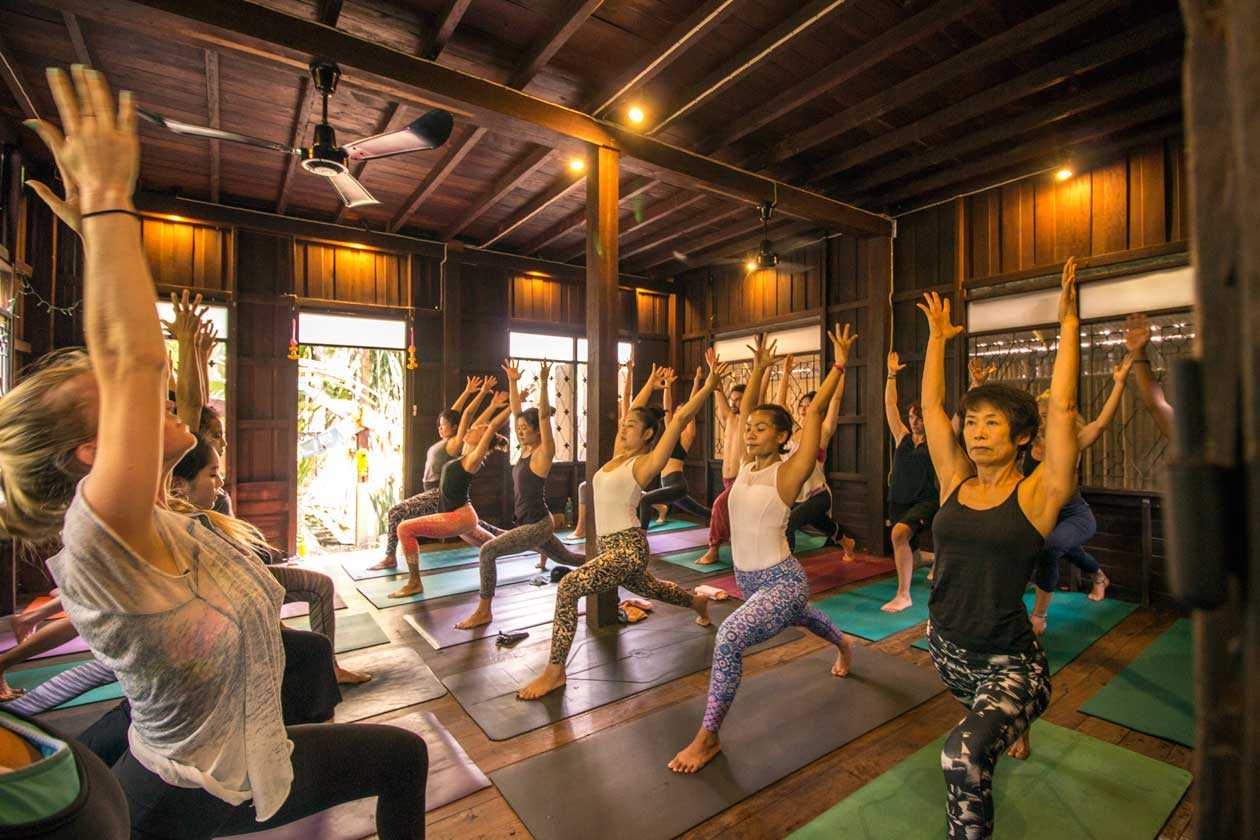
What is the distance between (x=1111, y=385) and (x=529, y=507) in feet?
15.8

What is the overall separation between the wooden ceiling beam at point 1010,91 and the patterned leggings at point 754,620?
373cm

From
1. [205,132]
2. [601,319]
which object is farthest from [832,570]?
[205,132]

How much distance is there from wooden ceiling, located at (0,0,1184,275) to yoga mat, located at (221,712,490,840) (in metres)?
3.68

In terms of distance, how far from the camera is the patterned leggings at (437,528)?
15.7 ft

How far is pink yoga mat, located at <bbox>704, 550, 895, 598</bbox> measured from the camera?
5.12m

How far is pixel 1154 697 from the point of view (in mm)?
2969

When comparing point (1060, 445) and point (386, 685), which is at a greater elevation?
point (1060, 445)

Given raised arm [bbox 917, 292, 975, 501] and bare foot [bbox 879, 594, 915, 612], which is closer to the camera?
raised arm [bbox 917, 292, 975, 501]

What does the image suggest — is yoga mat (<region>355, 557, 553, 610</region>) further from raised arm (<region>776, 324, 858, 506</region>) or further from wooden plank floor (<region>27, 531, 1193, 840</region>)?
raised arm (<region>776, 324, 858, 506</region>)

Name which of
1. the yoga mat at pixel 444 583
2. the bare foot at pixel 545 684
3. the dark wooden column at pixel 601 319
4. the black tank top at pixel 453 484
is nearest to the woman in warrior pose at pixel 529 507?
the dark wooden column at pixel 601 319

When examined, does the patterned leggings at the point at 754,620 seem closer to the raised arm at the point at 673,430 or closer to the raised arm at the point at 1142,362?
the raised arm at the point at 673,430

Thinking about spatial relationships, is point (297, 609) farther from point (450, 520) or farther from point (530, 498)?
point (530, 498)

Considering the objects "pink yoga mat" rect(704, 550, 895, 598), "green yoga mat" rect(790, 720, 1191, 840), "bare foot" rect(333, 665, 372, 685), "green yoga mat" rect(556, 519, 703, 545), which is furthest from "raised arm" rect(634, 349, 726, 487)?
"green yoga mat" rect(556, 519, 703, 545)

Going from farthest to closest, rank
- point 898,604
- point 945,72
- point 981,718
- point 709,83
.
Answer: point 898,604 < point 709,83 < point 945,72 < point 981,718
